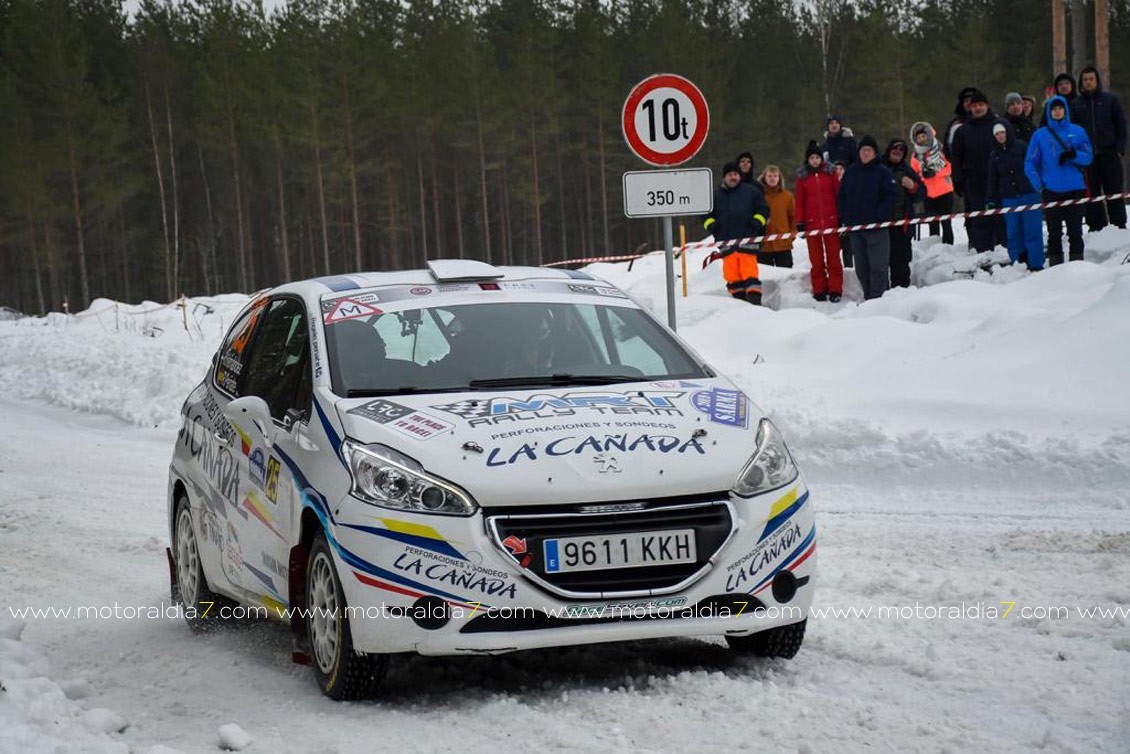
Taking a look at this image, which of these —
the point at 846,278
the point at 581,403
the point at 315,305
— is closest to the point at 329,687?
the point at 581,403

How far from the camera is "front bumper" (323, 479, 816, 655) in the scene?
16.1 ft

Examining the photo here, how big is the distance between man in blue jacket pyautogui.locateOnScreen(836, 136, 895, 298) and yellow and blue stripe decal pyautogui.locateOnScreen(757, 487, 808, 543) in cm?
1203

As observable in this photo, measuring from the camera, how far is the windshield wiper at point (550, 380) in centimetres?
582

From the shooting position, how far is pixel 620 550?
4988 millimetres

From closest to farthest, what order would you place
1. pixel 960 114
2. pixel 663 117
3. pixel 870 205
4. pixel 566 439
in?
pixel 566 439
pixel 663 117
pixel 870 205
pixel 960 114

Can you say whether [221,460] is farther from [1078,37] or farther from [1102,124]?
[1078,37]

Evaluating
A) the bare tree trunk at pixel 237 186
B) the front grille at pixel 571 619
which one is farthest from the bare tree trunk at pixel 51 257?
the front grille at pixel 571 619

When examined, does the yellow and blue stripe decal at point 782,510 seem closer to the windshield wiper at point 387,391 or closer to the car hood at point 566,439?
the car hood at point 566,439

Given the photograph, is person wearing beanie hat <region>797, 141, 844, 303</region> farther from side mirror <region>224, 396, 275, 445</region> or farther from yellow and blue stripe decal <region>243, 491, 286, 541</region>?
yellow and blue stripe decal <region>243, 491, 286, 541</region>

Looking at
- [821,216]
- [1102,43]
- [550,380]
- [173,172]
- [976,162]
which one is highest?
[173,172]

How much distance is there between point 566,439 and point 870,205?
12.5m

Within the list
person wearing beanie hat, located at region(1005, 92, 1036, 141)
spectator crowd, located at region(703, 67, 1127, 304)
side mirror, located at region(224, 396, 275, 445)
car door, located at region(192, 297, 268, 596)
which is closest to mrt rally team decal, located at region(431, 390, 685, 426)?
side mirror, located at region(224, 396, 275, 445)

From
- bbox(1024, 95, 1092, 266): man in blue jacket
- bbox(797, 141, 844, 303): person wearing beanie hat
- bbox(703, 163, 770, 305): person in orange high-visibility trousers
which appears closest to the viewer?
bbox(1024, 95, 1092, 266): man in blue jacket

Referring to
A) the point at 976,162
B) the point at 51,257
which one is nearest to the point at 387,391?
the point at 976,162
